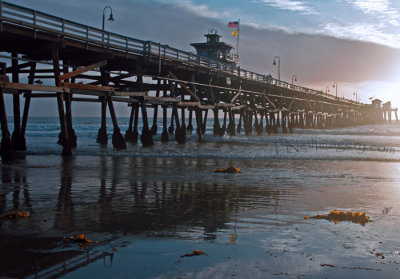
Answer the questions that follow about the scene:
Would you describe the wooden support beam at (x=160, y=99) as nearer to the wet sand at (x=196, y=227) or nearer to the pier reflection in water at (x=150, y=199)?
the pier reflection in water at (x=150, y=199)

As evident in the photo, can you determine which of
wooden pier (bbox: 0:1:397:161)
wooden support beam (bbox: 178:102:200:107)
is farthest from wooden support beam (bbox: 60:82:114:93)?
wooden support beam (bbox: 178:102:200:107)

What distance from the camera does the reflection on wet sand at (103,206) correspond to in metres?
4.56

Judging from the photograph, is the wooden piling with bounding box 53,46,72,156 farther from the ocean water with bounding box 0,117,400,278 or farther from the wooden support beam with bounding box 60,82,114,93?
the ocean water with bounding box 0,117,400,278

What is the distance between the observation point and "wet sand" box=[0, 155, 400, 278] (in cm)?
423

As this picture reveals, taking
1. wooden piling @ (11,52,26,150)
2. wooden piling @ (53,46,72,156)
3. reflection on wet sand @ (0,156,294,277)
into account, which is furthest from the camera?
wooden piling @ (11,52,26,150)

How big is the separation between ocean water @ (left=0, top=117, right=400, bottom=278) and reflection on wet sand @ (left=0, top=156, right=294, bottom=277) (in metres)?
0.02

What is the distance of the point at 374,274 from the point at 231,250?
1403 mm

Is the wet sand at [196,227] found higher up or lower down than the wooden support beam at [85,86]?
lower down

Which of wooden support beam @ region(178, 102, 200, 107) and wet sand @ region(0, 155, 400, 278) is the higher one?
wooden support beam @ region(178, 102, 200, 107)

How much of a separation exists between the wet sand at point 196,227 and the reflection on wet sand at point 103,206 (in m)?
0.02

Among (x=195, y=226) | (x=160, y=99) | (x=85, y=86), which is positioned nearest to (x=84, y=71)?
(x=85, y=86)

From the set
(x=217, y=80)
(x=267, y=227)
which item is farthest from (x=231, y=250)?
(x=217, y=80)

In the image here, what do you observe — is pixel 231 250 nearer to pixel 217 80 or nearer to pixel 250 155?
pixel 250 155

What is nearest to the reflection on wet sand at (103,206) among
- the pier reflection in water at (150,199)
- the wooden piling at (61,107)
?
the pier reflection in water at (150,199)
